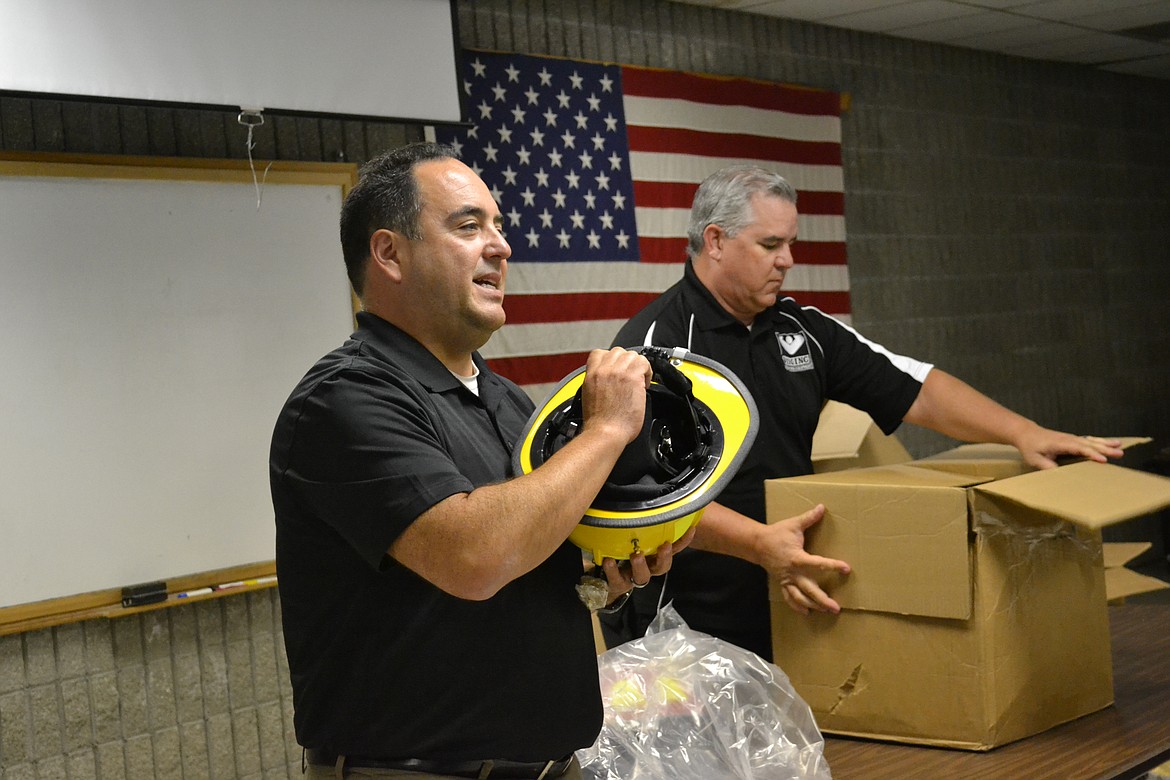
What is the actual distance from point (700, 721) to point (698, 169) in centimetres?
332

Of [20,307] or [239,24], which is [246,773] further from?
[239,24]

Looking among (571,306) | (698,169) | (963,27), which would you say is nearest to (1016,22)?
(963,27)

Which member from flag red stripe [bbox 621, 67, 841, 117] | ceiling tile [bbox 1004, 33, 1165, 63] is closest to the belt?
flag red stripe [bbox 621, 67, 841, 117]

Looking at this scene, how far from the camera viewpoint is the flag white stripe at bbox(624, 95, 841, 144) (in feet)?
14.9

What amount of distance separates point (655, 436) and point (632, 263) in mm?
3126

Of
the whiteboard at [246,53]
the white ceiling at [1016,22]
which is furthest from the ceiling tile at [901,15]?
the whiteboard at [246,53]

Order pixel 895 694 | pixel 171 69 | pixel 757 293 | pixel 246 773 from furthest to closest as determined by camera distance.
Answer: pixel 246 773 < pixel 171 69 < pixel 757 293 < pixel 895 694

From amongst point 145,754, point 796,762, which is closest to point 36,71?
point 145,754

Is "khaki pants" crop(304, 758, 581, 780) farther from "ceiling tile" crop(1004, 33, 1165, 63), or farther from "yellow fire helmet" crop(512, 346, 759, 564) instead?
"ceiling tile" crop(1004, 33, 1165, 63)

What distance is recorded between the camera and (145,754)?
3.28m

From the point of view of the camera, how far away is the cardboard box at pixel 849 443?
249 centimetres

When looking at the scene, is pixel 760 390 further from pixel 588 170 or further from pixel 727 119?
pixel 727 119

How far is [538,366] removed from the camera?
4199 millimetres

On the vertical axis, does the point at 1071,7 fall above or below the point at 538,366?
above
